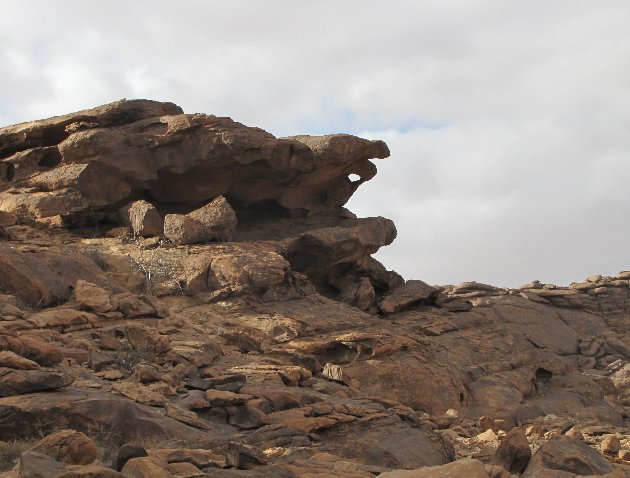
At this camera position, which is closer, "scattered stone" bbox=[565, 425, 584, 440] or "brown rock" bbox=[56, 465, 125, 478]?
"brown rock" bbox=[56, 465, 125, 478]

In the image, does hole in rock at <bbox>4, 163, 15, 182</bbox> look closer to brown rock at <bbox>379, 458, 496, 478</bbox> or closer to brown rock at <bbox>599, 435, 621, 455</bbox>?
brown rock at <bbox>599, 435, 621, 455</bbox>

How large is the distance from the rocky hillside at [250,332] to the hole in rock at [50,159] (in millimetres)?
66

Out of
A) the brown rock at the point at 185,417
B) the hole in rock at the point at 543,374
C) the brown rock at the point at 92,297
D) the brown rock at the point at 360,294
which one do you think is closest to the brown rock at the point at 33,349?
the brown rock at the point at 185,417

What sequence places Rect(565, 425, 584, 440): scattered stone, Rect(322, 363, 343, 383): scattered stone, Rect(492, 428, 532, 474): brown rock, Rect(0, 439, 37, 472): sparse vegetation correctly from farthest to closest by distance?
1. Rect(322, 363, 343, 383): scattered stone
2. Rect(565, 425, 584, 440): scattered stone
3. Rect(492, 428, 532, 474): brown rock
4. Rect(0, 439, 37, 472): sparse vegetation

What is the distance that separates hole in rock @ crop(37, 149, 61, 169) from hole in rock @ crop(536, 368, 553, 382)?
583 inches

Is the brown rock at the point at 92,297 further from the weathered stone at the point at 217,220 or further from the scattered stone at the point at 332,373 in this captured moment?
the weathered stone at the point at 217,220

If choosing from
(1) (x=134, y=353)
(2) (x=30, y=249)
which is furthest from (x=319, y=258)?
(1) (x=134, y=353)

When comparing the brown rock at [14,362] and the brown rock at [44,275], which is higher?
the brown rock at [44,275]

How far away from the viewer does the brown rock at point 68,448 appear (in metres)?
7.58

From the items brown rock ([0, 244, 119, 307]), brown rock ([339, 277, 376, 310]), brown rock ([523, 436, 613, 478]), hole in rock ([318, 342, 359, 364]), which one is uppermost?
brown rock ([339, 277, 376, 310])

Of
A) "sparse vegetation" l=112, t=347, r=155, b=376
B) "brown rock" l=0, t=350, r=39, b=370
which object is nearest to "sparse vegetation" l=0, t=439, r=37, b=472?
"brown rock" l=0, t=350, r=39, b=370

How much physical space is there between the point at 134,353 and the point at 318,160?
43.0 ft

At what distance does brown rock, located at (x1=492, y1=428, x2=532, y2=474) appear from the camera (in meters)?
9.10

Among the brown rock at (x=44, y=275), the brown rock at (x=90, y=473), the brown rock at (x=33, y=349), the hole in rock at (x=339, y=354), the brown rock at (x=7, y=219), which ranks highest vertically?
the brown rock at (x=7, y=219)
